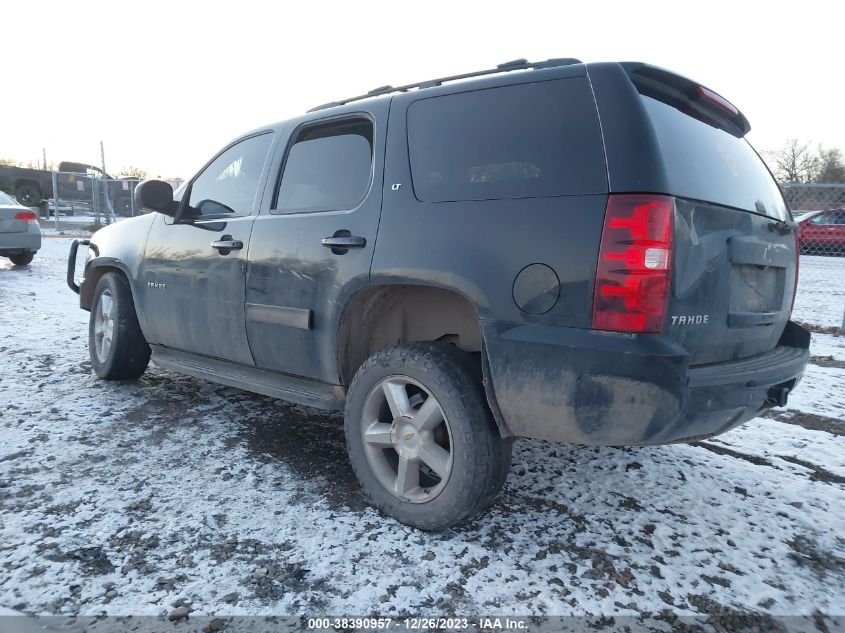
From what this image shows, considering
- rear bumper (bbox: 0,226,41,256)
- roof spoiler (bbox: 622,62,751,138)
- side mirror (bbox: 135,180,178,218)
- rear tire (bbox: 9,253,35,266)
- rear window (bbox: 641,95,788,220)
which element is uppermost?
roof spoiler (bbox: 622,62,751,138)

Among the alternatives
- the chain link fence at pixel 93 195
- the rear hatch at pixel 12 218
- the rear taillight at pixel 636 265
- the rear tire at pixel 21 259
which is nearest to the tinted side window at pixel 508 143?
the rear taillight at pixel 636 265

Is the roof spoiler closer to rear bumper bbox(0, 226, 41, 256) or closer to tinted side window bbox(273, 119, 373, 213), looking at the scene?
tinted side window bbox(273, 119, 373, 213)

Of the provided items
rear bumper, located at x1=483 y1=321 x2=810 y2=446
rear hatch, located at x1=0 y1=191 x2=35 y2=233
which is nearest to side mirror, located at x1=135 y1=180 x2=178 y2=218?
rear bumper, located at x1=483 y1=321 x2=810 y2=446

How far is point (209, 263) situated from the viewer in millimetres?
3219

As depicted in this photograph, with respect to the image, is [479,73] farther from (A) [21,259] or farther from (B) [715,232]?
(A) [21,259]

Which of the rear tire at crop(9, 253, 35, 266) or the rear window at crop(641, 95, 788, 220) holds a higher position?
the rear window at crop(641, 95, 788, 220)

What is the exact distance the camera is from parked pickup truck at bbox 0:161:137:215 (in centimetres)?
2083

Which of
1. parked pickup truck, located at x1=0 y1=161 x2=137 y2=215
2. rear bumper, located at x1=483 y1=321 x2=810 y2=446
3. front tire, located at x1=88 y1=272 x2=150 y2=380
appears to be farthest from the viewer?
parked pickup truck, located at x1=0 y1=161 x2=137 y2=215

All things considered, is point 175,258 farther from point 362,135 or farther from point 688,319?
point 688,319

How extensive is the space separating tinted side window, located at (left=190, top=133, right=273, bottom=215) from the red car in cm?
1247

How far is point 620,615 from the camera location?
5.95 feet

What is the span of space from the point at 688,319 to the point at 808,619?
1063 millimetres

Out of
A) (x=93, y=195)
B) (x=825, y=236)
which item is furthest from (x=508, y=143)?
(x=93, y=195)

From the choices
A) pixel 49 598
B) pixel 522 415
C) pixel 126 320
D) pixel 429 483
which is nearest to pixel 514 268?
pixel 522 415
